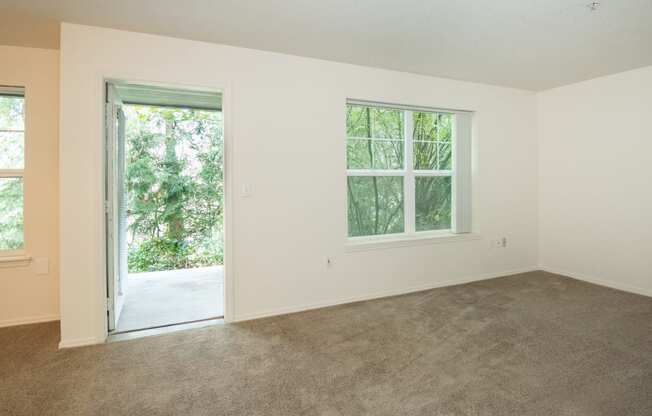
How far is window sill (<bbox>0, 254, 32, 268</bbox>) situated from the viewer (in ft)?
10.0

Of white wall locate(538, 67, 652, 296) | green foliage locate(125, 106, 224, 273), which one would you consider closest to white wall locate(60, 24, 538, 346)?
white wall locate(538, 67, 652, 296)

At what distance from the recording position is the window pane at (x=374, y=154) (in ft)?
12.5

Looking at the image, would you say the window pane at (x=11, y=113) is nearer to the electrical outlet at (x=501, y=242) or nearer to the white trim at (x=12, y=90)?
the white trim at (x=12, y=90)

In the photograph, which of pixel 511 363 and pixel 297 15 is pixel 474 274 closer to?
pixel 511 363

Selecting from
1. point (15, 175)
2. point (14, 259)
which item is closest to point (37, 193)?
point (15, 175)

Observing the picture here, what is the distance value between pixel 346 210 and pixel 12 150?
3.13 meters

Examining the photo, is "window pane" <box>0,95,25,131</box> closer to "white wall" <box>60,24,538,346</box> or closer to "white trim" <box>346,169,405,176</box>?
"white wall" <box>60,24,538,346</box>

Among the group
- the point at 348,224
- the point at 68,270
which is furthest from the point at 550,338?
the point at 68,270

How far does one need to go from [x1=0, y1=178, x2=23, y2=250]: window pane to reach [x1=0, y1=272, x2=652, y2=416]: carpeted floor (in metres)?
0.81

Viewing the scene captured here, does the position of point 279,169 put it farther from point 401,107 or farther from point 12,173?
point 12,173

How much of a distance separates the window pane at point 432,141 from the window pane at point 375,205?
1.38ft

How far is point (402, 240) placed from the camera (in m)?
3.88

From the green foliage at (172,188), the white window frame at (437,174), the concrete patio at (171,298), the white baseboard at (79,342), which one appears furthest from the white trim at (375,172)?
the green foliage at (172,188)

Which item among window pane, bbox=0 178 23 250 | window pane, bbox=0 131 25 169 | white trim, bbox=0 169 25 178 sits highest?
window pane, bbox=0 131 25 169
